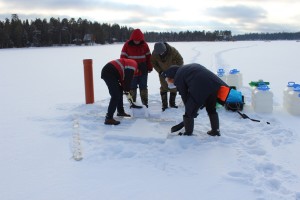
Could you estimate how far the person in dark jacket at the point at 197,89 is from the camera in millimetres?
4527

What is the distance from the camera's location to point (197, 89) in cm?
451

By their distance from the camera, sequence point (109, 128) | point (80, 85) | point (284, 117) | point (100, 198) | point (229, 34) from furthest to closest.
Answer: point (229, 34) → point (80, 85) → point (284, 117) → point (109, 128) → point (100, 198)

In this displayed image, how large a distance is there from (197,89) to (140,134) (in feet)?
3.69

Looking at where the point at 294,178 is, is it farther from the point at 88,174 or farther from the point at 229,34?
the point at 229,34

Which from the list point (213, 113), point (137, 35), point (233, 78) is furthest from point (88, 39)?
point (213, 113)

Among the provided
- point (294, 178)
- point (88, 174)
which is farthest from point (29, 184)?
point (294, 178)

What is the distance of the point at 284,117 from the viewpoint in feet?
19.6

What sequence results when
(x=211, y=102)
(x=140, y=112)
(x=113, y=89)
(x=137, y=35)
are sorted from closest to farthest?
(x=211, y=102) → (x=113, y=89) → (x=140, y=112) → (x=137, y=35)

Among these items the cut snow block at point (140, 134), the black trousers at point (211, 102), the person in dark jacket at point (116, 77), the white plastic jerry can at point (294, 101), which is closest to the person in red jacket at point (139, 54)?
the person in dark jacket at point (116, 77)

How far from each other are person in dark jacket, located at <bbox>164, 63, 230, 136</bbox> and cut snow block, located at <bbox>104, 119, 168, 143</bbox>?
16.8 inches

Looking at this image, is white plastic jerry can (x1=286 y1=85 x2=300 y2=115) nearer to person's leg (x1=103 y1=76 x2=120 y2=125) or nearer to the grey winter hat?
the grey winter hat

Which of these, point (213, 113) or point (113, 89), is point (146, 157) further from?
point (113, 89)

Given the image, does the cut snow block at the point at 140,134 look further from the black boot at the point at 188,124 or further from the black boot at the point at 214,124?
the black boot at the point at 214,124

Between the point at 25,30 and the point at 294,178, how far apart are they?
241 ft
